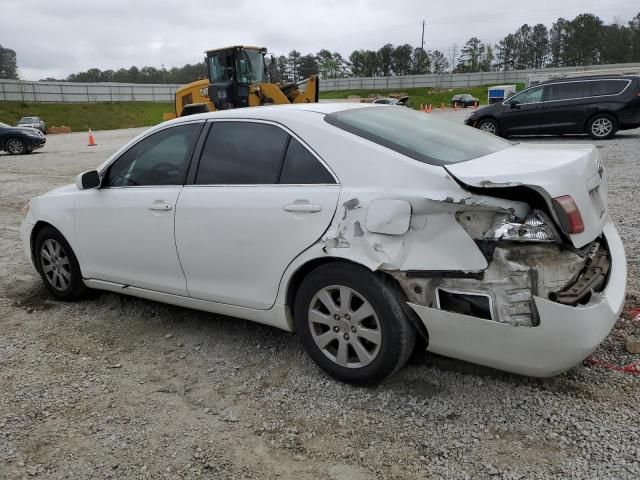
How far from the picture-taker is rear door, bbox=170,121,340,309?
3093 mm

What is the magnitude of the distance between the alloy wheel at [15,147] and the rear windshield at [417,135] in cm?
2009

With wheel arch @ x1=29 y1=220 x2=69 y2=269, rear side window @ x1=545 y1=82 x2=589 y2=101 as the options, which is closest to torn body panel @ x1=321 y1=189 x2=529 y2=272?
wheel arch @ x1=29 y1=220 x2=69 y2=269

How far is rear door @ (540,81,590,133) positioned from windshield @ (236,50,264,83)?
8.50m

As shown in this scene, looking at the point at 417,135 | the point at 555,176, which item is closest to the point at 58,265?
the point at 417,135

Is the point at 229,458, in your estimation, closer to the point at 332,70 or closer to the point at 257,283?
the point at 257,283

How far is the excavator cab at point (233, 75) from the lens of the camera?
16.5 m

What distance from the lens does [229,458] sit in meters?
2.61

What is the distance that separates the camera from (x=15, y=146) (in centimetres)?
2011

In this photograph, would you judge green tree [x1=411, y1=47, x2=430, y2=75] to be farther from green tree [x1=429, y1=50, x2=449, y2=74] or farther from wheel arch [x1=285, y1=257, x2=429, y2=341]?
wheel arch [x1=285, y1=257, x2=429, y2=341]

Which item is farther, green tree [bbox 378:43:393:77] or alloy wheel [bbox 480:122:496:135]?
green tree [bbox 378:43:393:77]

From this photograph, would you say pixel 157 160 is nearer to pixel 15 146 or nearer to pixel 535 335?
pixel 535 335

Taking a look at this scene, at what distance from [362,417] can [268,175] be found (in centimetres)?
150

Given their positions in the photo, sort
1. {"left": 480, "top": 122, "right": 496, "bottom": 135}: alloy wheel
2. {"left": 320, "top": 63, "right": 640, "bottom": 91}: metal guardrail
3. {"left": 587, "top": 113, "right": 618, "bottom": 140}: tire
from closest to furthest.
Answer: {"left": 587, "top": 113, "right": 618, "bottom": 140}: tire
{"left": 480, "top": 122, "right": 496, "bottom": 135}: alloy wheel
{"left": 320, "top": 63, "right": 640, "bottom": 91}: metal guardrail

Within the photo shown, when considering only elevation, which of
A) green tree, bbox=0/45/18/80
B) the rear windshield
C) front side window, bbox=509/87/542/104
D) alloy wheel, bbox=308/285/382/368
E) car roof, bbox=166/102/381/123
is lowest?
alloy wheel, bbox=308/285/382/368
